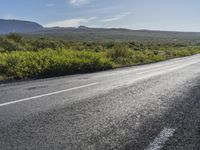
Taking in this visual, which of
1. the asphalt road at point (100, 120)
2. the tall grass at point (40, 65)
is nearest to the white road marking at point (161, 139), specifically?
the asphalt road at point (100, 120)

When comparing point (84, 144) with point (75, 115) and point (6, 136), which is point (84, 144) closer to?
point (6, 136)

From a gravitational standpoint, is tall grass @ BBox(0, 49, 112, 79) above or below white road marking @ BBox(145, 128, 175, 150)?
below

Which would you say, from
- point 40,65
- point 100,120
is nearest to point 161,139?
point 100,120

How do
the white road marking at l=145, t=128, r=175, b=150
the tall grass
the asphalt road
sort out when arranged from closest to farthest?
the white road marking at l=145, t=128, r=175, b=150
the asphalt road
the tall grass

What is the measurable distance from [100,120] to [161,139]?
1441 millimetres

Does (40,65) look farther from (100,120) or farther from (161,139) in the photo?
(161,139)

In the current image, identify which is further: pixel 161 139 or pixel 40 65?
pixel 40 65

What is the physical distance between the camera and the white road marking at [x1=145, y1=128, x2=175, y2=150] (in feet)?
13.7

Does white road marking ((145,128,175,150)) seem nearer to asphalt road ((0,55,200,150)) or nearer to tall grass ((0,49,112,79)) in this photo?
asphalt road ((0,55,200,150))

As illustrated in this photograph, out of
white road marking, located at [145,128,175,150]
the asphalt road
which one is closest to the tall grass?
the asphalt road

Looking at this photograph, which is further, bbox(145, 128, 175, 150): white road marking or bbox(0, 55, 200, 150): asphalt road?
bbox(0, 55, 200, 150): asphalt road

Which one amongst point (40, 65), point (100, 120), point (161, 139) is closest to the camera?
point (161, 139)

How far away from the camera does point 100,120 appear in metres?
5.69

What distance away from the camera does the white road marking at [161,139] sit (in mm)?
4176
